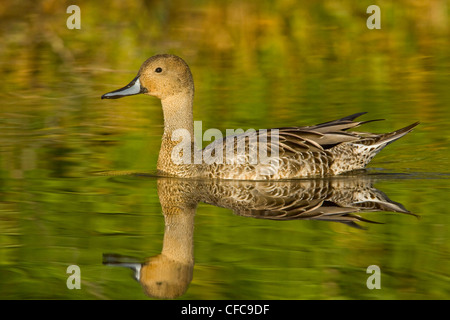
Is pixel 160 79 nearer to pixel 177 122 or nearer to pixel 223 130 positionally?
pixel 177 122

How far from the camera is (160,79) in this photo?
950 centimetres

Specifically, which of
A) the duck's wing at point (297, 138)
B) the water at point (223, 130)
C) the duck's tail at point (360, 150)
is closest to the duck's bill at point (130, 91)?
the water at point (223, 130)

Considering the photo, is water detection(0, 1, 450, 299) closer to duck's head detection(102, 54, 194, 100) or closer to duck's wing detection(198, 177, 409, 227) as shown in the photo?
duck's wing detection(198, 177, 409, 227)

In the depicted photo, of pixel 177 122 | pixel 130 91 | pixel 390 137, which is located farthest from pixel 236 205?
pixel 390 137

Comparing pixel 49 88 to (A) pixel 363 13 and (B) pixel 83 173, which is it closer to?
(B) pixel 83 173

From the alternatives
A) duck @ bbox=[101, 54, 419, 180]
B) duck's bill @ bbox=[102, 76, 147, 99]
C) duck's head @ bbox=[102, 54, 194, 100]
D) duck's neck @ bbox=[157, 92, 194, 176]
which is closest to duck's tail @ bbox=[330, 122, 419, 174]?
duck @ bbox=[101, 54, 419, 180]

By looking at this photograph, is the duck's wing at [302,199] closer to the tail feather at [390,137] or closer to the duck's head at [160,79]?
the tail feather at [390,137]

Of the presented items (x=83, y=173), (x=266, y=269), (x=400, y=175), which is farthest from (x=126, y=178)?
(x=266, y=269)

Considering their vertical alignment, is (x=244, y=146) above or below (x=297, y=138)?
below

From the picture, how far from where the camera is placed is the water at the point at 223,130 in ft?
20.3

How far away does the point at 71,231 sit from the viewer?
7.16 metres

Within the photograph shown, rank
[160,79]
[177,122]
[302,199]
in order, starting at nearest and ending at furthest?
[302,199]
[160,79]
[177,122]

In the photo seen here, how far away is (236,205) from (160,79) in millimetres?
2028

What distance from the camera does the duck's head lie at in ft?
31.0
